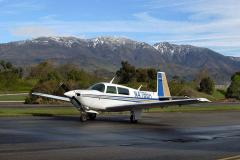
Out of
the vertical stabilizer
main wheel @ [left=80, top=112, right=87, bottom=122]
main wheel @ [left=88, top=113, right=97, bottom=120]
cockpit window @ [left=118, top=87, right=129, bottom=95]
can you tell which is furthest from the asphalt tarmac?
the vertical stabilizer

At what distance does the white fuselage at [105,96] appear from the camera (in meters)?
28.2

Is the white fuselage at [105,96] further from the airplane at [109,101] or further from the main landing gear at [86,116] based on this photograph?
the main landing gear at [86,116]

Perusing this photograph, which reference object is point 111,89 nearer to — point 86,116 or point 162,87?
point 86,116

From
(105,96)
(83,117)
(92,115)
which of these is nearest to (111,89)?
(105,96)

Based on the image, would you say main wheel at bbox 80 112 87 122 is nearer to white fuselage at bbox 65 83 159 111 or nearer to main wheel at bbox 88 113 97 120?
white fuselage at bbox 65 83 159 111

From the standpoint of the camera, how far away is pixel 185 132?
23.0 meters

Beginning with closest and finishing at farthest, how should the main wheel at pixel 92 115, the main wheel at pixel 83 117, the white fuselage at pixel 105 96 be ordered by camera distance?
the main wheel at pixel 83 117
the white fuselage at pixel 105 96
the main wheel at pixel 92 115

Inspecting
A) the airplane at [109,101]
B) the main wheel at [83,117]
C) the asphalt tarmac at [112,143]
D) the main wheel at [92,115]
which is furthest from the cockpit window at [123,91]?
the asphalt tarmac at [112,143]

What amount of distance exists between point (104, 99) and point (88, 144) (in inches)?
470

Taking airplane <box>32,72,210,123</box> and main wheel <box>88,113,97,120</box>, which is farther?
main wheel <box>88,113,97,120</box>

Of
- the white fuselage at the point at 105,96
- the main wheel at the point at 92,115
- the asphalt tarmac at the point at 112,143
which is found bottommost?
the main wheel at the point at 92,115

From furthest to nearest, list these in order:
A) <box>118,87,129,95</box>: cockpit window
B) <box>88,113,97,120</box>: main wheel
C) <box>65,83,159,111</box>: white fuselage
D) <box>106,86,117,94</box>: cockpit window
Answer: <box>118,87,129,95</box>: cockpit window
<box>88,113,97,120</box>: main wheel
<box>106,86,117,94</box>: cockpit window
<box>65,83,159,111</box>: white fuselage

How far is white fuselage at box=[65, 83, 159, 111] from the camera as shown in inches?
1112

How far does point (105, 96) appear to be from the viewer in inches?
1132
